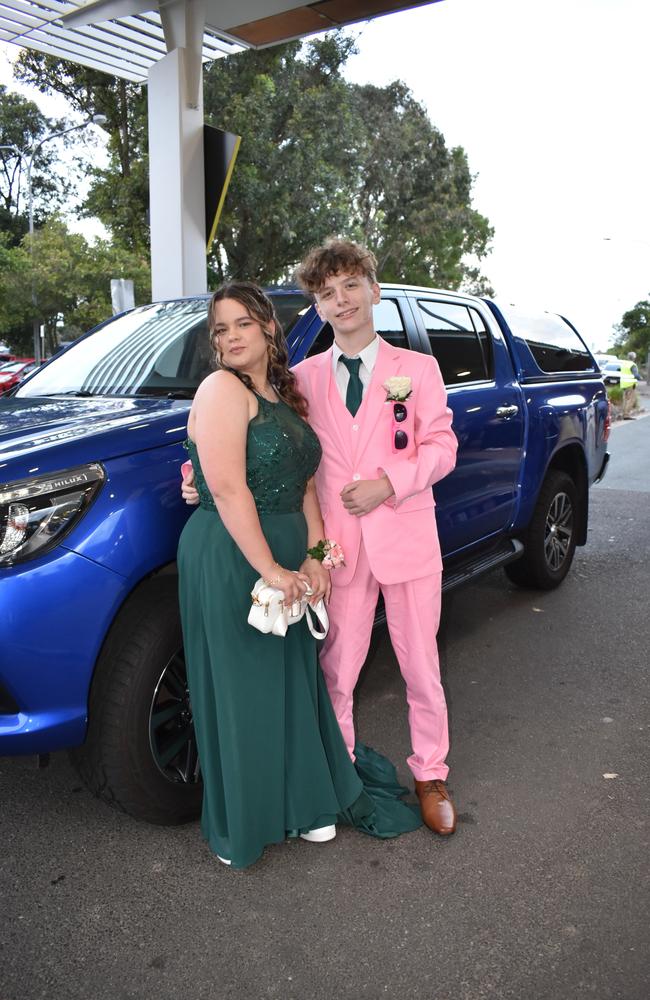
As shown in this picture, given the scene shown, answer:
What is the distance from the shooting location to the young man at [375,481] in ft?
9.07

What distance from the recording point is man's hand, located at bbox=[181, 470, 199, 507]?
105 inches

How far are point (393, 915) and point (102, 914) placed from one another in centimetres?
84

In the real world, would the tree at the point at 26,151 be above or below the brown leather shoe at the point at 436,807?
above

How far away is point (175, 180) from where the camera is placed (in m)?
7.54

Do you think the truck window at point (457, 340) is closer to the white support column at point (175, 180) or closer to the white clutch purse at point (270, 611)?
the white clutch purse at point (270, 611)

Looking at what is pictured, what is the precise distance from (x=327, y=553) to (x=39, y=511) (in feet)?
2.85

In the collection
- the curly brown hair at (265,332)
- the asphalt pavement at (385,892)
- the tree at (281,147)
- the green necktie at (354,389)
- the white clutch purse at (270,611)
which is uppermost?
the tree at (281,147)

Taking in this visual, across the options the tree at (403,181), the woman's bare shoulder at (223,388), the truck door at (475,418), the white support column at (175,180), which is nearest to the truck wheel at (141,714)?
the woman's bare shoulder at (223,388)

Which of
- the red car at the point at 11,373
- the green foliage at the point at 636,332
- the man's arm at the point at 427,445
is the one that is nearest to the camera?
the man's arm at the point at 427,445

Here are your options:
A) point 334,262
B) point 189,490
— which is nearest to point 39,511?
point 189,490

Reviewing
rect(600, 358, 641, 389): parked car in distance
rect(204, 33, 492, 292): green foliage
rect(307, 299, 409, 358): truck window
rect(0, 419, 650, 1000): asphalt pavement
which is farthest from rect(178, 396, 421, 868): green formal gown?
rect(204, 33, 492, 292): green foliage

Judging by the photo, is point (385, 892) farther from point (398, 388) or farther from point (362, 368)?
point (362, 368)

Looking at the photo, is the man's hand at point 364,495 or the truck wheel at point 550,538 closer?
the man's hand at point 364,495

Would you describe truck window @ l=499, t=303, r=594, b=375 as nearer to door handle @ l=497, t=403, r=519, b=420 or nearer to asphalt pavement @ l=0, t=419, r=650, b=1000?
A: door handle @ l=497, t=403, r=519, b=420
